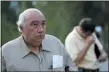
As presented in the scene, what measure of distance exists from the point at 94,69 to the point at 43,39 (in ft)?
8.07

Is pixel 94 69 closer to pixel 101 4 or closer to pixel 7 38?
pixel 7 38

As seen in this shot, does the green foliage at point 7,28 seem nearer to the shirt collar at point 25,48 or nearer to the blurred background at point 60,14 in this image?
the blurred background at point 60,14

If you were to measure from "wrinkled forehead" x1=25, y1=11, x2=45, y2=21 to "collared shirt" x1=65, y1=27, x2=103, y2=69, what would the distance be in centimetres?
213

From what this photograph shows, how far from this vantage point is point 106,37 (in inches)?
453

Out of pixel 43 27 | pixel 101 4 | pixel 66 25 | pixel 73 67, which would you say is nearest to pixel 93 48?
pixel 73 67

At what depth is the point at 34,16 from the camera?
12.8 feet

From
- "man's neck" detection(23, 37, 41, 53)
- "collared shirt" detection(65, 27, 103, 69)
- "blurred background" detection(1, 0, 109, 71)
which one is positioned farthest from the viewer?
"blurred background" detection(1, 0, 109, 71)

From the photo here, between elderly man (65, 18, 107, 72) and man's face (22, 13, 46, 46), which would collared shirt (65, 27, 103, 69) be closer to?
elderly man (65, 18, 107, 72)

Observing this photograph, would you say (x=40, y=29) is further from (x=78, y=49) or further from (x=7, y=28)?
(x=7, y=28)

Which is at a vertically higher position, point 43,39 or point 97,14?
point 97,14

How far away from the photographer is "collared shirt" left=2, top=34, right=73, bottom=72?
3.86 m

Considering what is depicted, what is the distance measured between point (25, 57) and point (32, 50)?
3.7 inches

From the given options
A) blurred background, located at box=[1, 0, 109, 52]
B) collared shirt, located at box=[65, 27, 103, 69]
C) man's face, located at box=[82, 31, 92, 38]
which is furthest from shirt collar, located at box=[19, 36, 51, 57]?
blurred background, located at box=[1, 0, 109, 52]

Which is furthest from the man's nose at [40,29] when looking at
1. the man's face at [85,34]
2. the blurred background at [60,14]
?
the blurred background at [60,14]
